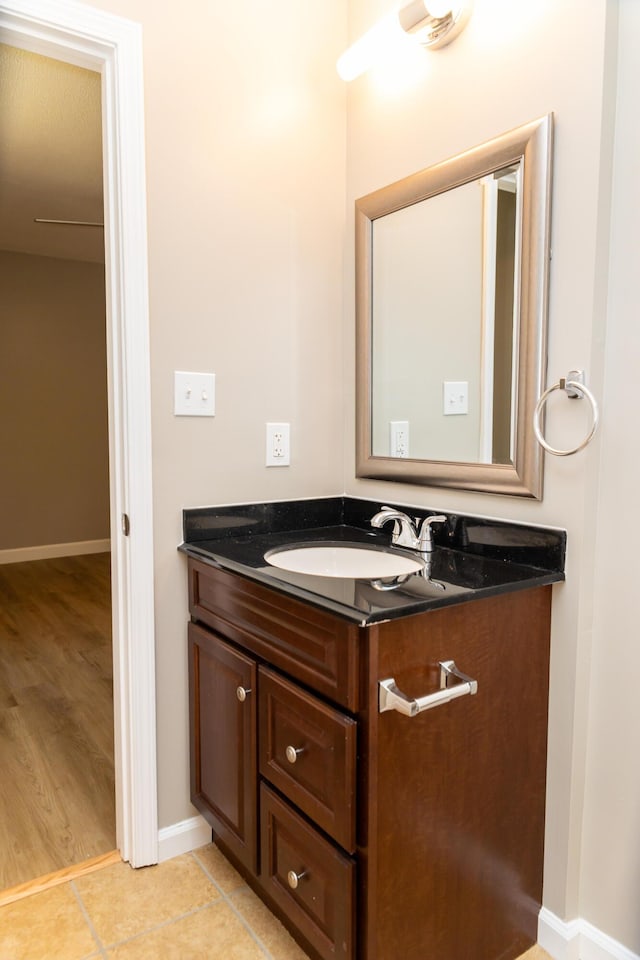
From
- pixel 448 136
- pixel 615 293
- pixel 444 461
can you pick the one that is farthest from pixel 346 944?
pixel 448 136

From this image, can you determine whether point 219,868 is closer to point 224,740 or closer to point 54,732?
point 224,740

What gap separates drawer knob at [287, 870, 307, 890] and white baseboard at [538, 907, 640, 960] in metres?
0.56

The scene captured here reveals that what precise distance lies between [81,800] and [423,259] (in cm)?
182

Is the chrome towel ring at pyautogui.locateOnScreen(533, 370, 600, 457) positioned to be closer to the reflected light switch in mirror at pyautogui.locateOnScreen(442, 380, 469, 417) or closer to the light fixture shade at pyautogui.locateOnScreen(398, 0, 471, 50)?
the reflected light switch in mirror at pyautogui.locateOnScreen(442, 380, 469, 417)

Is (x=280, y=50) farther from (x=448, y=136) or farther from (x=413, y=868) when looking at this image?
(x=413, y=868)

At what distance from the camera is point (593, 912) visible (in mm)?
1298

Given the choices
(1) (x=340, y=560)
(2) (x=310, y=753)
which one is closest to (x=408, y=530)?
(1) (x=340, y=560)

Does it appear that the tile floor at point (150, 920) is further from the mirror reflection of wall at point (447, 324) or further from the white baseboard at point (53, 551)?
the white baseboard at point (53, 551)

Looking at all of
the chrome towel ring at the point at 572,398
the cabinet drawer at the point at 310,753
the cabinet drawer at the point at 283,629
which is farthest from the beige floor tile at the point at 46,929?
the chrome towel ring at the point at 572,398

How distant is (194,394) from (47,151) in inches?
81.9

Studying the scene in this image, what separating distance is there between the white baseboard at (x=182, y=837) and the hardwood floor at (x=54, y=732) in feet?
0.56

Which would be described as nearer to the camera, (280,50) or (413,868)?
(413,868)

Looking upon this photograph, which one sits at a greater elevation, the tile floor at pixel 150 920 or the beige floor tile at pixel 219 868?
the tile floor at pixel 150 920

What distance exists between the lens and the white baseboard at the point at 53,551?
490cm
